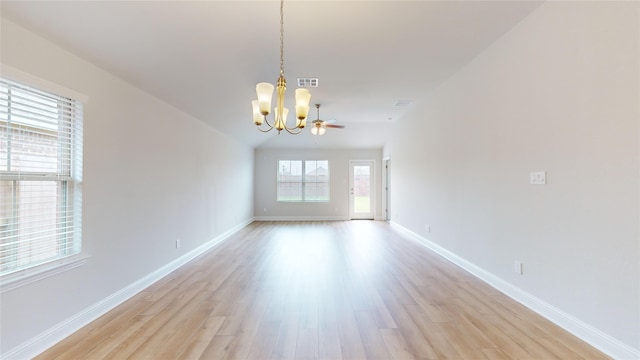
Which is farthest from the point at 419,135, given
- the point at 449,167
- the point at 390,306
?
the point at 390,306

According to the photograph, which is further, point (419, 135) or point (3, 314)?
point (419, 135)

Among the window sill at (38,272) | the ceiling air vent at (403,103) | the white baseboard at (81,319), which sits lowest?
the white baseboard at (81,319)

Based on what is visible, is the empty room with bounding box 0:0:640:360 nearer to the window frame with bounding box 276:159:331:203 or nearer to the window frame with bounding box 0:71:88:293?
the window frame with bounding box 0:71:88:293

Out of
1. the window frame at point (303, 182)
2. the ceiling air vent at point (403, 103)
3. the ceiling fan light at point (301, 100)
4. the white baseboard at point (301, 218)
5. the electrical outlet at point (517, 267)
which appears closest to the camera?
the ceiling fan light at point (301, 100)

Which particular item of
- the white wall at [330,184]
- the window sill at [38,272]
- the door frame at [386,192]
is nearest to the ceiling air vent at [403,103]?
the door frame at [386,192]

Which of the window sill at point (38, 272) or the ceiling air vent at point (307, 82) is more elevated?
the ceiling air vent at point (307, 82)

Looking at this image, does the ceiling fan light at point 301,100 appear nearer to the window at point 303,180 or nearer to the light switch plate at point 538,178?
the light switch plate at point 538,178

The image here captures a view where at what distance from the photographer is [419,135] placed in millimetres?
5441

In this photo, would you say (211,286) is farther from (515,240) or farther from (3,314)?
(515,240)

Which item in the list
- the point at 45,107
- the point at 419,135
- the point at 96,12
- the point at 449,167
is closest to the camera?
the point at 96,12

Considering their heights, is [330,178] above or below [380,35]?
below

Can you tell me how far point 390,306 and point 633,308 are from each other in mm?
1673

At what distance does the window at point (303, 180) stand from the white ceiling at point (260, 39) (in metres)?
4.94

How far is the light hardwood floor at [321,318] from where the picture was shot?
6.48 feet
